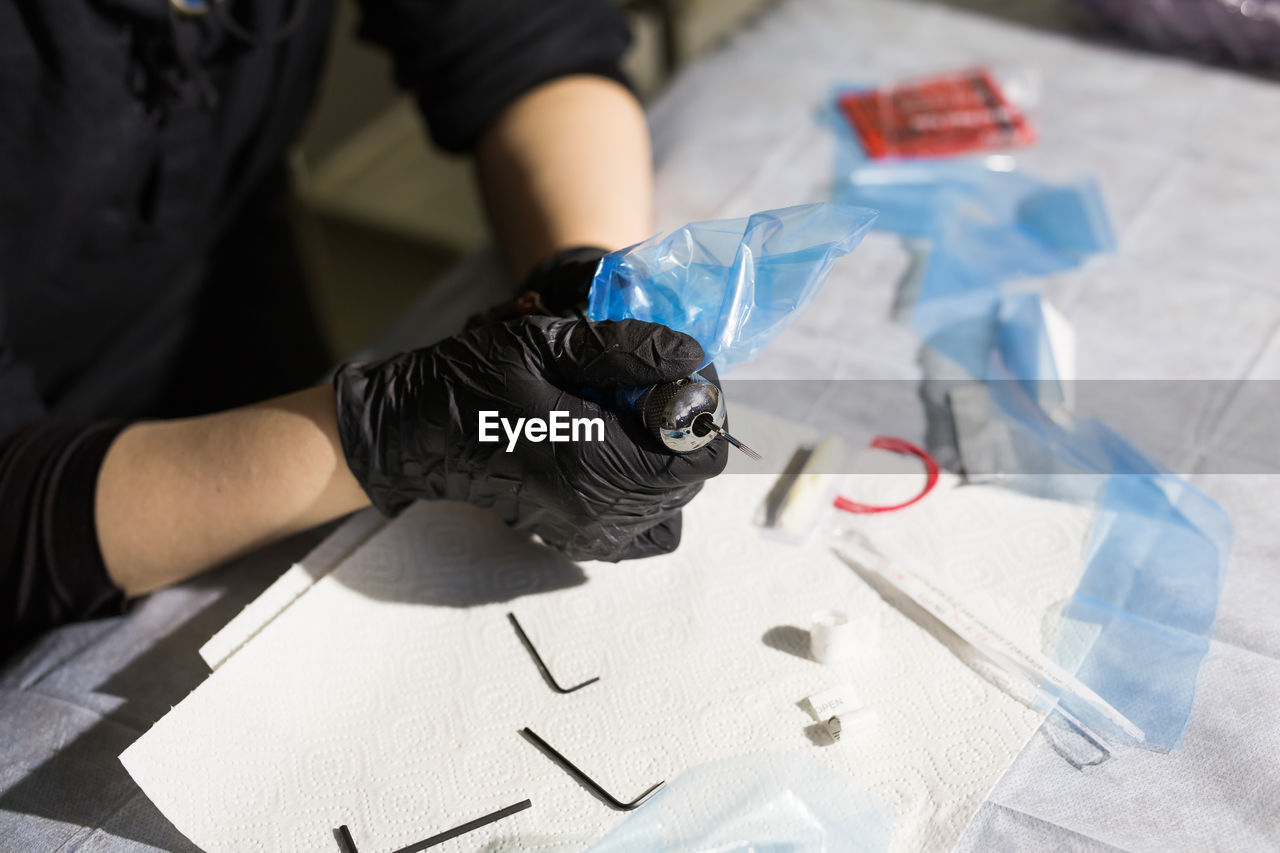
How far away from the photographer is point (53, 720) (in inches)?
28.4

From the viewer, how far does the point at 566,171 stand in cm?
104

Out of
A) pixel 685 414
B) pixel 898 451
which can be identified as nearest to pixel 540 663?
pixel 685 414

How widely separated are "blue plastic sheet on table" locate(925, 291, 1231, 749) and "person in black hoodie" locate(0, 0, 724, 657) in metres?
0.32

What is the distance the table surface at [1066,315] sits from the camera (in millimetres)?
635

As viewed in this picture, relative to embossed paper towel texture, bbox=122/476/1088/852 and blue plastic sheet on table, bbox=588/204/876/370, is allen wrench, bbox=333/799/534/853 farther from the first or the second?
blue plastic sheet on table, bbox=588/204/876/370

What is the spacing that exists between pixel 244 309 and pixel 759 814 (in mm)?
1025

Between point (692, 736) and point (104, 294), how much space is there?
31.7 inches

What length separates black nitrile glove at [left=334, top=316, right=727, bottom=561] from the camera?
648mm

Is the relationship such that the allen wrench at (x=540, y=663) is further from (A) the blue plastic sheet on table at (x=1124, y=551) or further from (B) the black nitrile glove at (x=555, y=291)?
(A) the blue plastic sheet on table at (x=1124, y=551)

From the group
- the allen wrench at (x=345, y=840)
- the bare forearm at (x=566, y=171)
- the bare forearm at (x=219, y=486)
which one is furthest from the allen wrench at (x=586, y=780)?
the bare forearm at (x=566, y=171)

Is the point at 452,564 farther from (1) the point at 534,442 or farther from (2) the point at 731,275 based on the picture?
(2) the point at 731,275

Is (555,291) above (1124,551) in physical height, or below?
above

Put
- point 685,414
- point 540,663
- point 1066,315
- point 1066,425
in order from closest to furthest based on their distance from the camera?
1. point 685,414
2. point 540,663
3. point 1066,425
4. point 1066,315

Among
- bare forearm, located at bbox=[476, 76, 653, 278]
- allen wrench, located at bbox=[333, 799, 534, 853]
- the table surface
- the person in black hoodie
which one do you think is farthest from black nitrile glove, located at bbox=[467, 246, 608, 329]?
allen wrench, located at bbox=[333, 799, 534, 853]
